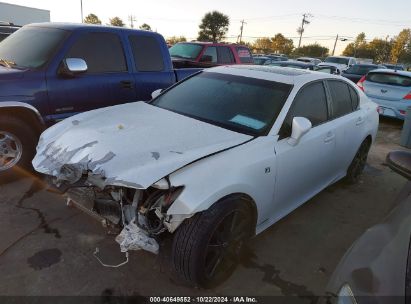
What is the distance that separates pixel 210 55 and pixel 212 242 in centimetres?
748

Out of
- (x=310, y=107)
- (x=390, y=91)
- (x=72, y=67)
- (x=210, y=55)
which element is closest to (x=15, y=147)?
(x=72, y=67)

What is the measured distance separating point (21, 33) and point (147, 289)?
4152mm

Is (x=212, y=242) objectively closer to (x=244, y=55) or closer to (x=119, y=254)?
(x=119, y=254)

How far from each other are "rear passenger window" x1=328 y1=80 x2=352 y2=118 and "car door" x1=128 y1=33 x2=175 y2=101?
8.52 ft

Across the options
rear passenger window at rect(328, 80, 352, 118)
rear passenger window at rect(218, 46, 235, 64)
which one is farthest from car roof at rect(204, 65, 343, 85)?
rear passenger window at rect(218, 46, 235, 64)

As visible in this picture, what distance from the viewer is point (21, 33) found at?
194 inches

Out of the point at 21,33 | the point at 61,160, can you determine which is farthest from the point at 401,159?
the point at 21,33

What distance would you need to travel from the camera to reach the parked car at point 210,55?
916 centimetres

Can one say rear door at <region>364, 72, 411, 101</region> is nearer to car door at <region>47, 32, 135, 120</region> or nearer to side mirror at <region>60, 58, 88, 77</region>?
car door at <region>47, 32, 135, 120</region>

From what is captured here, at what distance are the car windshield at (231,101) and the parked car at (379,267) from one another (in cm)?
143

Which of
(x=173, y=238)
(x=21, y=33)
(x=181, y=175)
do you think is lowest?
(x=173, y=238)

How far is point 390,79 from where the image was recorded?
9.45 metres

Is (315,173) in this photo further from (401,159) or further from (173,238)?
(173,238)

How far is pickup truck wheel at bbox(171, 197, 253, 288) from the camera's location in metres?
2.44
